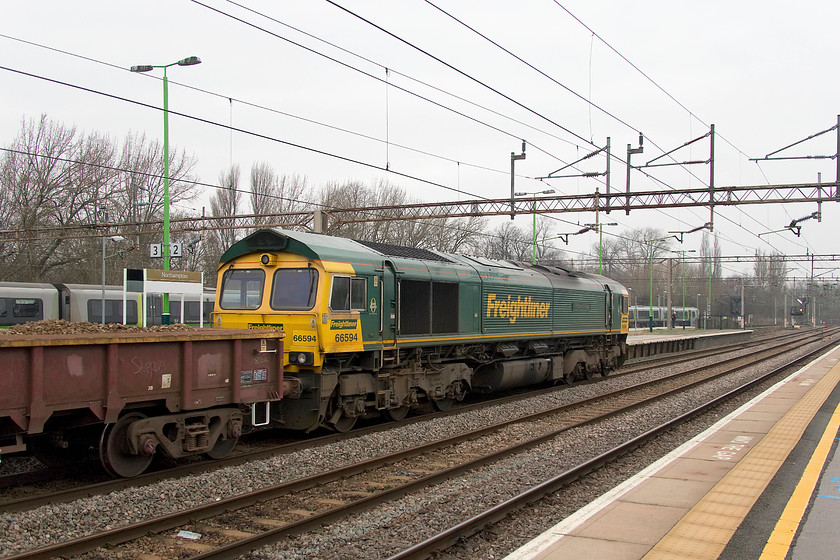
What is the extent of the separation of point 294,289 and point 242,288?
128 centimetres

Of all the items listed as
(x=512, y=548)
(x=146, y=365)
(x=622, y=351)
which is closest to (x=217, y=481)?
(x=146, y=365)

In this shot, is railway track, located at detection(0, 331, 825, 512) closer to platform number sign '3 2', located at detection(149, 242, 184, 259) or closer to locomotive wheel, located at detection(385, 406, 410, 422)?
locomotive wheel, located at detection(385, 406, 410, 422)

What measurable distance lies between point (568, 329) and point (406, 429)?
378 inches

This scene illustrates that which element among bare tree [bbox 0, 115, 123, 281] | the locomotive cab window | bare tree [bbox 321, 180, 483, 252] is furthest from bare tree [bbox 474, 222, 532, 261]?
the locomotive cab window

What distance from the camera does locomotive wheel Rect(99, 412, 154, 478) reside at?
337 inches

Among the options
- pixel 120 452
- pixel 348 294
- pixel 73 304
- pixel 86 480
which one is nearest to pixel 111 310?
pixel 73 304

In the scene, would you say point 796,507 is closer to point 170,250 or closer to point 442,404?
point 442,404

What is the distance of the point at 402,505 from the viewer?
8180 mm

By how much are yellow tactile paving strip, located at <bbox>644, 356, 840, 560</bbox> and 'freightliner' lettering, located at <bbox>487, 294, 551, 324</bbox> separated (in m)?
6.89

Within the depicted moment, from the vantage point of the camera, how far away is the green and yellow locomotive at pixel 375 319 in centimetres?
1184

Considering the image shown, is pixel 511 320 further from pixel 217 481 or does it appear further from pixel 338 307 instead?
pixel 217 481

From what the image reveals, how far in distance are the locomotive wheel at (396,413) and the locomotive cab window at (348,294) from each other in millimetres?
2614

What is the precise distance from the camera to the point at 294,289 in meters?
12.2

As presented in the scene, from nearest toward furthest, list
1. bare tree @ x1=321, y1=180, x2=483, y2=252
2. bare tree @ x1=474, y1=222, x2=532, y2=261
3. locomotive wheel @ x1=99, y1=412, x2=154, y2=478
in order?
locomotive wheel @ x1=99, y1=412, x2=154, y2=478, bare tree @ x1=321, y1=180, x2=483, y2=252, bare tree @ x1=474, y1=222, x2=532, y2=261
